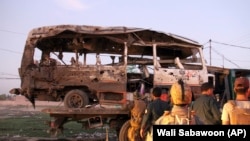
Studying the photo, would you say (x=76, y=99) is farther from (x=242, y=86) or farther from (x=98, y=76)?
(x=242, y=86)

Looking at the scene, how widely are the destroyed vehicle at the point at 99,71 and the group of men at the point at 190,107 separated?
8.48 feet

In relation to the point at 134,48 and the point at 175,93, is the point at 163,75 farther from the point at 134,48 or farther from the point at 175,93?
the point at 175,93

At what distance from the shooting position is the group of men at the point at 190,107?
303cm

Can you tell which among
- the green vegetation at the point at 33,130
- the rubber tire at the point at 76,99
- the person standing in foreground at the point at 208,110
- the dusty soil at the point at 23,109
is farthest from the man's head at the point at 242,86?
the green vegetation at the point at 33,130

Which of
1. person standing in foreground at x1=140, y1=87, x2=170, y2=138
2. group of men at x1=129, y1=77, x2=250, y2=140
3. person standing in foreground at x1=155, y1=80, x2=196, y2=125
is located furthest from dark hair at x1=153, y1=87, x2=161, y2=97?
person standing in foreground at x1=155, y1=80, x2=196, y2=125

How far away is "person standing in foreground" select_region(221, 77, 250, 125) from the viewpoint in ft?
12.3

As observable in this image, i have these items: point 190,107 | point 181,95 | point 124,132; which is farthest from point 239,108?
point 124,132

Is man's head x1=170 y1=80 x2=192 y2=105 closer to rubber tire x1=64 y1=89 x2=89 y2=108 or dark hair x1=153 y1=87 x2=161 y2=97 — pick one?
dark hair x1=153 y1=87 x2=161 y2=97

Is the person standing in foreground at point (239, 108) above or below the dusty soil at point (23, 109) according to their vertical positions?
above

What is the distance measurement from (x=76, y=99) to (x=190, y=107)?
5715mm

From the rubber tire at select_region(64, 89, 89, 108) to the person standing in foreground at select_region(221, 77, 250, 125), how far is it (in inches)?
214

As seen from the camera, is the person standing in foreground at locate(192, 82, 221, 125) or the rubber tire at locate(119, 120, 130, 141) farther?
the rubber tire at locate(119, 120, 130, 141)

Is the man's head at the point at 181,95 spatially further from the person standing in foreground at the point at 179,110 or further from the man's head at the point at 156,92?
the man's head at the point at 156,92

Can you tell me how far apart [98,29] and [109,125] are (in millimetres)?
2453
